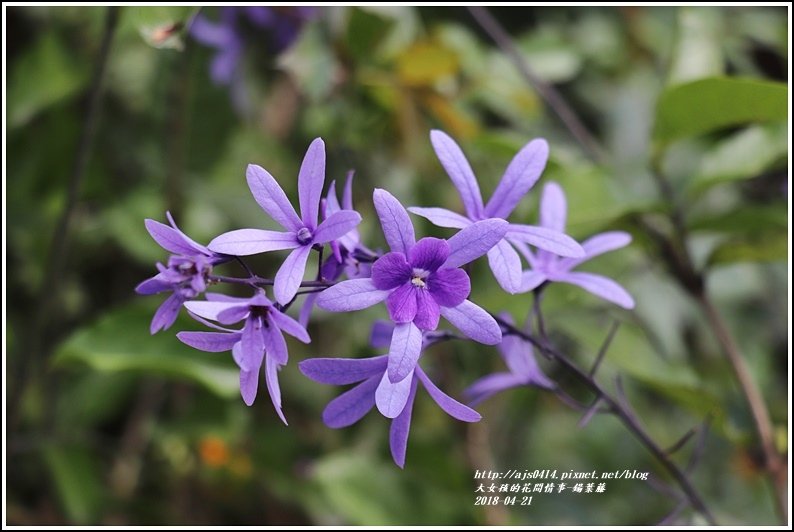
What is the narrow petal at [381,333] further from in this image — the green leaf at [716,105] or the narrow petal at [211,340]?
the green leaf at [716,105]

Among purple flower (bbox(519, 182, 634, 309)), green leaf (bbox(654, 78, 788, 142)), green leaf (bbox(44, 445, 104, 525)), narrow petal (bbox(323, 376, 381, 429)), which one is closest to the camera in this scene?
narrow petal (bbox(323, 376, 381, 429))

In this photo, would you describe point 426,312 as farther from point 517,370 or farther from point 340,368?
point 517,370

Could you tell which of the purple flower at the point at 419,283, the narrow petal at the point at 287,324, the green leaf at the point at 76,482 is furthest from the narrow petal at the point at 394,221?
the green leaf at the point at 76,482

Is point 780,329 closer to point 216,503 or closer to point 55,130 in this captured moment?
point 216,503

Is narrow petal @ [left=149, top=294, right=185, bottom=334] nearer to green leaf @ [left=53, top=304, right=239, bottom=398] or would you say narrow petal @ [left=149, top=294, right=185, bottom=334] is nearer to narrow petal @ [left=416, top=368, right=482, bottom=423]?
narrow petal @ [left=416, top=368, right=482, bottom=423]

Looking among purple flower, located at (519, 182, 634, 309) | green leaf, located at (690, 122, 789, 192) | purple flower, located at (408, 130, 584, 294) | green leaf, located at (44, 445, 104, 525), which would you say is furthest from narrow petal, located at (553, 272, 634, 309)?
green leaf, located at (44, 445, 104, 525)

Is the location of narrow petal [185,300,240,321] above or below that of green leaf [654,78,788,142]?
below
